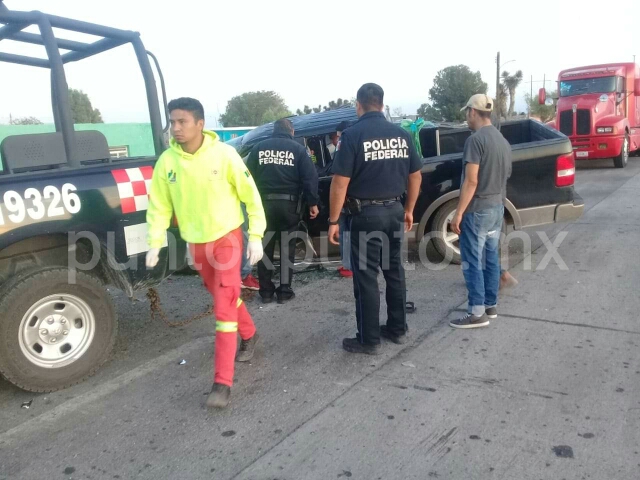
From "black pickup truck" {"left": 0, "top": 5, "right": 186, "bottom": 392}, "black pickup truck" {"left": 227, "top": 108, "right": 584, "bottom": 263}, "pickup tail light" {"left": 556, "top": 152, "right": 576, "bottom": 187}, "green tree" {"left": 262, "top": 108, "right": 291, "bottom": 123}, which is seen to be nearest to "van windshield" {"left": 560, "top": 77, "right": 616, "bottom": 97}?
"black pickup truck" {"left": 227, "top": 108, "right": 584, "bottom": 263}

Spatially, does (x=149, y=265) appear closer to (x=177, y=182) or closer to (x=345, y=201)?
(x=177, y=182)

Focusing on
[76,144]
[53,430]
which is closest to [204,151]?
[76,144]

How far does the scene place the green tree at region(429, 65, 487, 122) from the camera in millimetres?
64438

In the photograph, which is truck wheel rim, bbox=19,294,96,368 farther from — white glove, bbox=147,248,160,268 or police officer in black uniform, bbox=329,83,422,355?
police officer in black uniform, bbox=329,83,422,355

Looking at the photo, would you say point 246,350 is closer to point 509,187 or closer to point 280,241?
point 280,241

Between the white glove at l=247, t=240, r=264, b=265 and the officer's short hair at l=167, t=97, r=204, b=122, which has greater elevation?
the officer's short hair at l=167, t=97, r=204, b=122

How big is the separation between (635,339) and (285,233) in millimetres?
3040

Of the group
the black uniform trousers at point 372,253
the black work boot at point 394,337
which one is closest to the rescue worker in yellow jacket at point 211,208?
the black uniform trousers at point 372,253

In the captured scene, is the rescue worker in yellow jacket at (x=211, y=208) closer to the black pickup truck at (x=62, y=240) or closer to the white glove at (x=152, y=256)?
the white glove at (x=152, y=256)

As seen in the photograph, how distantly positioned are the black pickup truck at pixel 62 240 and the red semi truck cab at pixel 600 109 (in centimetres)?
1457

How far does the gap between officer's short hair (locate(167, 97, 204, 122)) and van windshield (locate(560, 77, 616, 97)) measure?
15893 mm

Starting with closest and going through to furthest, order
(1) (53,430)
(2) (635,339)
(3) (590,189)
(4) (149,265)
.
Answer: (1) (53,430) → (4) (149,265) → (2) (635,339) → (3) (590,189)

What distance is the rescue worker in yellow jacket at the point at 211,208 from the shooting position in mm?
3439

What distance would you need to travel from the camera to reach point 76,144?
3922 mm
